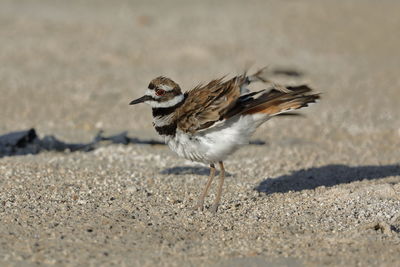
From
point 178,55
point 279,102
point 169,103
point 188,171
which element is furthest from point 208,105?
point 178,55

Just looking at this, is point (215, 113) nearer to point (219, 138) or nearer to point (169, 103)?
point (219, 138)

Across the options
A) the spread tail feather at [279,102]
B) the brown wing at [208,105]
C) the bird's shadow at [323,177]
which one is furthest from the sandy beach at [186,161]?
the spread tail feather at [279,102]

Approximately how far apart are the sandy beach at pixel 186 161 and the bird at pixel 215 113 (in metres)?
0.66

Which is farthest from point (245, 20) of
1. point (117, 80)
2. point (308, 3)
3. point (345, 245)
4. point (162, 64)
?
point (345, 245)

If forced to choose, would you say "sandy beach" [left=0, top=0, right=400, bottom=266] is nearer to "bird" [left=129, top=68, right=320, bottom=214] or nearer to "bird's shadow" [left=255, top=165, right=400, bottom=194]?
"bird's shadow" [left=255, top=165, right=400, bottom=194]

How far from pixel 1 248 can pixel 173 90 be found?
2.26 metres

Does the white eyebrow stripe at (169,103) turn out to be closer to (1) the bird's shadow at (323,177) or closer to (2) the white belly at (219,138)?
(2) the white belly at (219,138)

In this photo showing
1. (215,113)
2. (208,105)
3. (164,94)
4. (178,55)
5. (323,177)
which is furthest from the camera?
(178,55)

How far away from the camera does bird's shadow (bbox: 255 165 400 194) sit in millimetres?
8047

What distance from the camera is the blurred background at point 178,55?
11.9 m

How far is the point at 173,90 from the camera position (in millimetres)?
6852

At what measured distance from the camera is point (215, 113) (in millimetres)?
6516

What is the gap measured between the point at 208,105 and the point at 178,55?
9605mm

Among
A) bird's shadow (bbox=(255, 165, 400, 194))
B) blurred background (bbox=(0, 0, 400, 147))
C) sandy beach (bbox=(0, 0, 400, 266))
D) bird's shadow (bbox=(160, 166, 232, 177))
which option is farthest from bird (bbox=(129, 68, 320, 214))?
blurred background (bbox=(0, 0, 400, 147))
